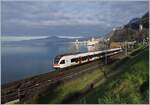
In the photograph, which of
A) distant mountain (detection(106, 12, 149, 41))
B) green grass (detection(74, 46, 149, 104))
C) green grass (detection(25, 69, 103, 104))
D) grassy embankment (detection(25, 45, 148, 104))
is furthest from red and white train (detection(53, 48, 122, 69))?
distant mountain (detection(106, 12, 149, 41))

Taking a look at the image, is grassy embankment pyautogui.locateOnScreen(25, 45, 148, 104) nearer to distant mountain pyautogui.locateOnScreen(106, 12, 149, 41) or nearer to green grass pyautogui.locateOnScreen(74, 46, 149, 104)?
green grass pyautogui.locateOnScreen(74, 46, 149, 104)

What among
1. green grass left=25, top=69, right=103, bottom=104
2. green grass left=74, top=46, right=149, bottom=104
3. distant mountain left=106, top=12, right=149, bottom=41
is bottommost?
green grass left=25, top=69, right=103, bottom=104

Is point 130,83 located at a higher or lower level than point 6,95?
higher

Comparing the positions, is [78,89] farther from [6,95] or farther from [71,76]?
[6,95]

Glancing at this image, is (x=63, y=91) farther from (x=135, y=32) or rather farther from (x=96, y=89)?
(x=135, y=32)

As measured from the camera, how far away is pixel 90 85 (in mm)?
26234

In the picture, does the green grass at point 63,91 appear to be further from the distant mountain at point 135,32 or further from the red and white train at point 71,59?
the distant mountain at point 135,32

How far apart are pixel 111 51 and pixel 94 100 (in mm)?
39035

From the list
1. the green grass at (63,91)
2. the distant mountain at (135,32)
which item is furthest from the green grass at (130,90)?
the distant mountain at (135,32)

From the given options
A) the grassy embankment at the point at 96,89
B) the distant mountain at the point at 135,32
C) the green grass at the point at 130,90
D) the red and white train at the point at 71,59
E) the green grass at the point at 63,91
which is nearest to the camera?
the green grass at the point at 130,90

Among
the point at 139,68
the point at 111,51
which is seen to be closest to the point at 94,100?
the point at 139,68

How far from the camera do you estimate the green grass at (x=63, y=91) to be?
23375 mm

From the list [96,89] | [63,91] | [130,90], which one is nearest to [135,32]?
[63,91]

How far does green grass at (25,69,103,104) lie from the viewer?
23.4 m
